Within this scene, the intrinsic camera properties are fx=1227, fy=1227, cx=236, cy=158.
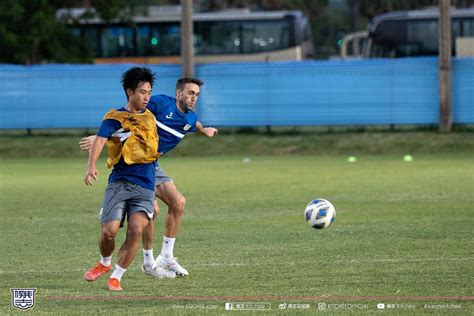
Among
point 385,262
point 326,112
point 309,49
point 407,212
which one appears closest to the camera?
point 385,262

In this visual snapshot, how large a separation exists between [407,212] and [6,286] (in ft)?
25.2

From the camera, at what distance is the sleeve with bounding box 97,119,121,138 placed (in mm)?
10812

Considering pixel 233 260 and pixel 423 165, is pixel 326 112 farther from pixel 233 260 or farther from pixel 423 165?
pixel 233 260

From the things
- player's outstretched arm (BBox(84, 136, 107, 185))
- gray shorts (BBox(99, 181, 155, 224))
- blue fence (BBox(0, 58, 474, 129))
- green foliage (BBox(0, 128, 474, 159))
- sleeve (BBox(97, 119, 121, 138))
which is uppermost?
sleeve (BBox(97, 119, 121, 138))

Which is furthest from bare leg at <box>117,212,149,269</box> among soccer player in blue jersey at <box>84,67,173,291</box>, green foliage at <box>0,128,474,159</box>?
green foliage at <box>0,128,474,159</box>

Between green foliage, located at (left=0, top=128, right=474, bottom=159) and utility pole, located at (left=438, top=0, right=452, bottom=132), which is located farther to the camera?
utility pole, located at (left=438, top=0, right=452, bottom=132)

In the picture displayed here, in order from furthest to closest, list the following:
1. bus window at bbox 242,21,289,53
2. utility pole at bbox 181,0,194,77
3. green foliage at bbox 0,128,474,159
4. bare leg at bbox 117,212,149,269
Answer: bus window at bbox 242,21,289,53, utility pole at bbox 181,0,194,77, green foliage at bbox 0,128,474,159, bare leg at bbox 117,212,149,269

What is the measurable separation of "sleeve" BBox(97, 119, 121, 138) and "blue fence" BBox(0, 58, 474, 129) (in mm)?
23324

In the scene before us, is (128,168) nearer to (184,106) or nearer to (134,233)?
(134,233)

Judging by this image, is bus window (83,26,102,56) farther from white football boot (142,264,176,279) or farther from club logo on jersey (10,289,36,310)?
club logo on jersey (10,289,36,310)

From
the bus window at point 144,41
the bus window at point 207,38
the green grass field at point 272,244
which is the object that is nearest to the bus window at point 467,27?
the bus window at point 207,38

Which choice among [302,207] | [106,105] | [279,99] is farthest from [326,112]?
[302,207]

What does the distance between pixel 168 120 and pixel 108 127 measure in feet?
4.10

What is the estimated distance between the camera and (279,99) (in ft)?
112
